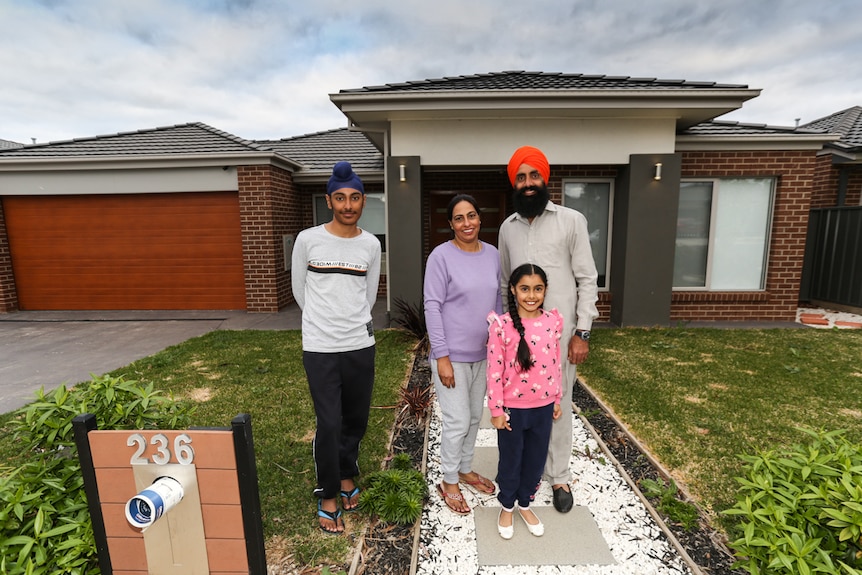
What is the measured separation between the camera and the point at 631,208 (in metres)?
7.09

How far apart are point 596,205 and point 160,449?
785cm

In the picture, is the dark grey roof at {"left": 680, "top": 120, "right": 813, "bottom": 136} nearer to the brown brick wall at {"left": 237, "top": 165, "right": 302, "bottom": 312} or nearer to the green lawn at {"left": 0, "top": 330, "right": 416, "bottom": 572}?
the green lawn at {"left": 0, "top": 330, "right": 416, "bottom": 572}

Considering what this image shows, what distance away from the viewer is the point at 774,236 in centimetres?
777

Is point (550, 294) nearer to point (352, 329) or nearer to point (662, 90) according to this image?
point (352, 329)

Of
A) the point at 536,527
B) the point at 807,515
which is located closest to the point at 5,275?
the point at 536,527

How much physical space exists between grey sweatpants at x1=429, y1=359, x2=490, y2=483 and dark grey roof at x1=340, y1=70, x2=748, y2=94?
203 inches

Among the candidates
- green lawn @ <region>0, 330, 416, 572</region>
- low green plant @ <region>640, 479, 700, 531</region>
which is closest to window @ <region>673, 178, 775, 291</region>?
green lawn @ <region>0, 330, 416, 572</region>

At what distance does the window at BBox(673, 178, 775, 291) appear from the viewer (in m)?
7.73

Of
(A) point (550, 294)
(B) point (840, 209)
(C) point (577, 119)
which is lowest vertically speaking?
(A) point (550, 294)

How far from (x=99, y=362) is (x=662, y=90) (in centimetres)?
878

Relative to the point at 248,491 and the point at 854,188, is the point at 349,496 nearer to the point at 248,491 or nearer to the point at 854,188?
the point at 248,491

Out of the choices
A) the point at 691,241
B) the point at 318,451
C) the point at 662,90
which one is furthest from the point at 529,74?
the point at 318,451

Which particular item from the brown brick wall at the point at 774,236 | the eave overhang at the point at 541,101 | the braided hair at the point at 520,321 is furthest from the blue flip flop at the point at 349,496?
the brown brick wall at the point at 774,236

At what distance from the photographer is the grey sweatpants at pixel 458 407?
2500 millimetres
